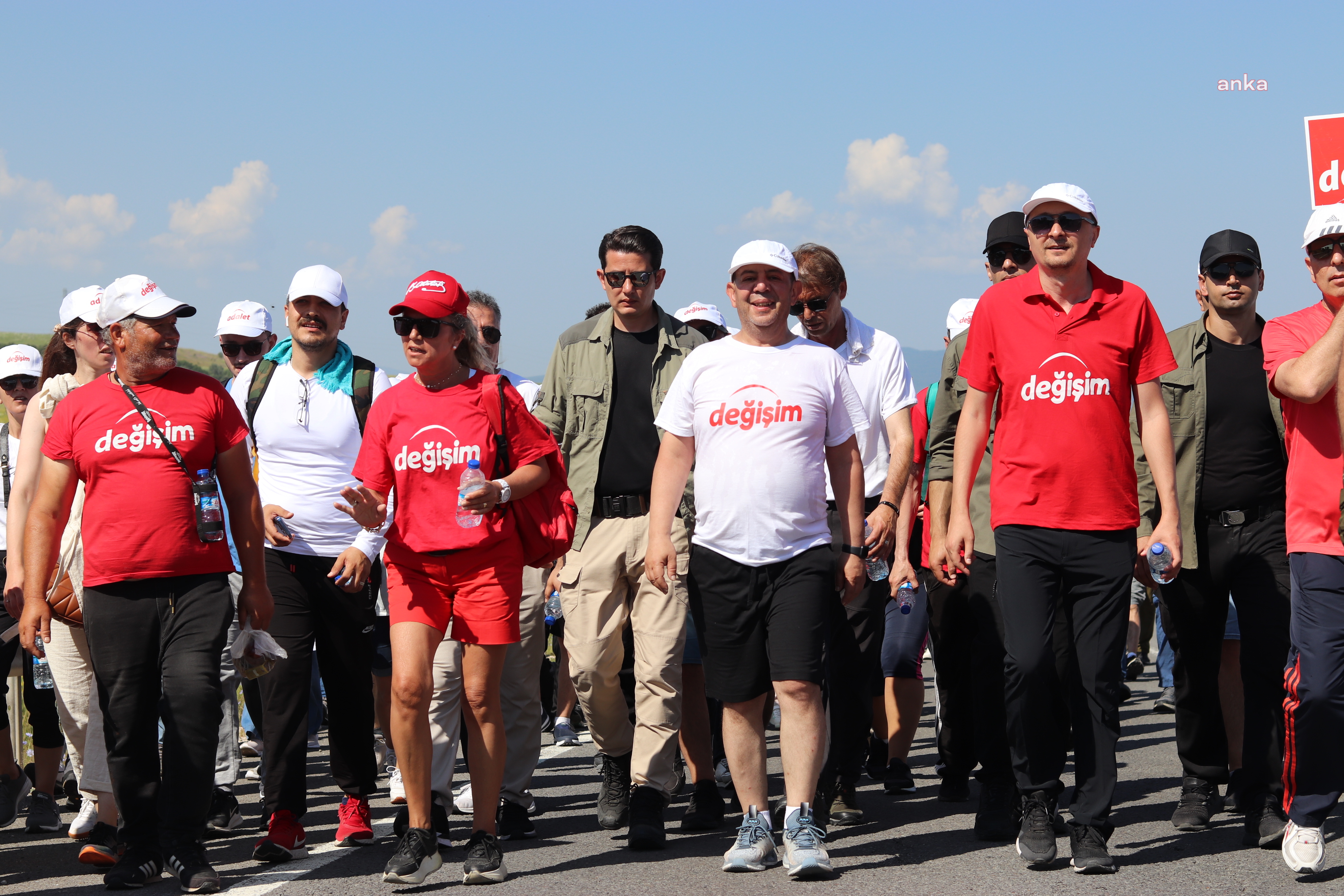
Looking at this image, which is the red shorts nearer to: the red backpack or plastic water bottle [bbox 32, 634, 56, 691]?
the red backpack

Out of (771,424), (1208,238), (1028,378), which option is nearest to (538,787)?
(771,424)

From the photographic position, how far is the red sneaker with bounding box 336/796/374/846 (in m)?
6.96

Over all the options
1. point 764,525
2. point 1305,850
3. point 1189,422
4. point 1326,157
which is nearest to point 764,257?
point 764,525

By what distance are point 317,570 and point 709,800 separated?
2.13 m

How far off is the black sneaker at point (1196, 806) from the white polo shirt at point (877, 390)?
194cm

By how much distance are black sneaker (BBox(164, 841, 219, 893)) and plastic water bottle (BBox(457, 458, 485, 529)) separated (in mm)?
1663

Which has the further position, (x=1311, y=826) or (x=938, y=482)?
(x=938, y=482)

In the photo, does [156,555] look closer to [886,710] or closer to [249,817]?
[249,817]

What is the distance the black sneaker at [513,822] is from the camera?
23.1 feet

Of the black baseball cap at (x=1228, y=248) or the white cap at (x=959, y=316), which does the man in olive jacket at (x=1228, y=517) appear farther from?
the white cap at (x=959, y=316)

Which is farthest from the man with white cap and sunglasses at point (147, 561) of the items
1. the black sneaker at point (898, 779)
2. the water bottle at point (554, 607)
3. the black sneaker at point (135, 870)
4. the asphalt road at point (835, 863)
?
the water bottle at point (554, 607)

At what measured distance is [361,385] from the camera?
7.16 metres

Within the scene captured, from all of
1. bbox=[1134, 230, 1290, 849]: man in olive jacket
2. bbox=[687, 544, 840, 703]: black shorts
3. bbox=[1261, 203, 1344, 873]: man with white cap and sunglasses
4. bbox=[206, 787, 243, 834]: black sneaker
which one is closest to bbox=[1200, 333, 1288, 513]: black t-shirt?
bbox=[1134, 230, 1290, 849]: man in olive jacket

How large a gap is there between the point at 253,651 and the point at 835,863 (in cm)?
260
